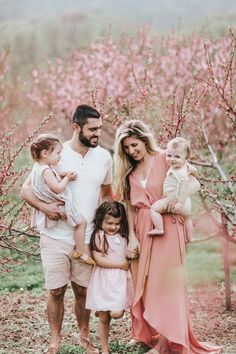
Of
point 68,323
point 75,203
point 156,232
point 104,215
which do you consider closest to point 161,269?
point 156,232

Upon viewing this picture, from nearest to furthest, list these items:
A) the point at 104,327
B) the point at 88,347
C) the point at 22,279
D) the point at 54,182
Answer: the point at 54,182 < the point at 104,327 < the point at 88,347 < the point at 22,279

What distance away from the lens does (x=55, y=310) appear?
531cm

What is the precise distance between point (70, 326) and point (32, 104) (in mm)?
9232

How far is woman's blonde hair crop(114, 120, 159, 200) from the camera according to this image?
5168 mm

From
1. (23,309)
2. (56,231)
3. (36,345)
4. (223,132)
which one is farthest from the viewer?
(223,132)

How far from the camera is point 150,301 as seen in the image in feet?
17.2

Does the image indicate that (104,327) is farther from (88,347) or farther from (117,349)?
(117,349)

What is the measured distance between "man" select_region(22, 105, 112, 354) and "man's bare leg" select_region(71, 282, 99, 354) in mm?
14

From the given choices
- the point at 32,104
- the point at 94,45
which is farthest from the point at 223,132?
the point at 32,104

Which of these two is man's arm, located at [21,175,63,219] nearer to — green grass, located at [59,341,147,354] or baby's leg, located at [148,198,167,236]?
baby's leg, located at [148,198,167,236]

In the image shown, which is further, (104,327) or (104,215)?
(104,327)

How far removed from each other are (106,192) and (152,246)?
1.87 feet

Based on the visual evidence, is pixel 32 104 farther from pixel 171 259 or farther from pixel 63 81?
pixel 171 259

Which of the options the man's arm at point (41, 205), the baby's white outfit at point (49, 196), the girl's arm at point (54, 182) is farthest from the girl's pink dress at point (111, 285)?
the girl's arm at point (54, 182)
